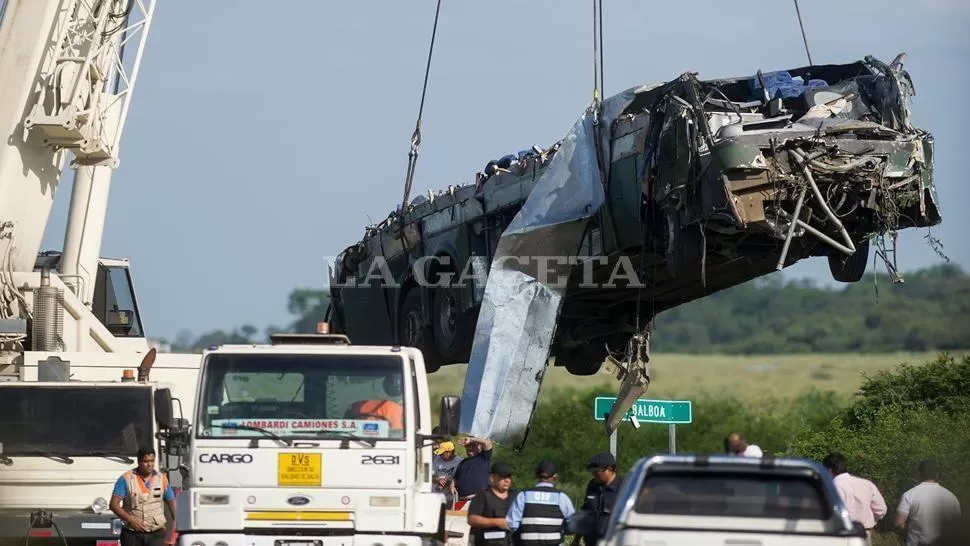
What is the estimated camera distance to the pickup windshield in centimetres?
923

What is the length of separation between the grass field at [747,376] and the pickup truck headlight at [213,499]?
25234 millimetres

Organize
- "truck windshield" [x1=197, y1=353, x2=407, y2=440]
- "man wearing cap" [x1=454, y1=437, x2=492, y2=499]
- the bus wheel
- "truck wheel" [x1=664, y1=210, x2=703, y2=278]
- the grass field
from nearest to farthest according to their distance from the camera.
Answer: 1. "truck windshield" [x1=197, y1=353, x2=407, y2=440]
2. "truck wheel" [x1=664, y1=210, x2=703, y2=278]
3. "man wearing cap" [x1=454, y1=437, x2=492, y2=499]
4. the bus wheel
5. the grass field

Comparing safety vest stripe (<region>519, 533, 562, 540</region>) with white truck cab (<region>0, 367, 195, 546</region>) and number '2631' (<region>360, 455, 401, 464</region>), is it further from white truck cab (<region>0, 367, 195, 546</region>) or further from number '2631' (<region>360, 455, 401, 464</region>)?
white truck cab (<region>0, 367, 195, 546</region>)

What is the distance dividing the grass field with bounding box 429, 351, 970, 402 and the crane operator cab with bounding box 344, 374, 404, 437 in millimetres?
25065

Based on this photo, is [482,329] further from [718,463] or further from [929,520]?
[718,463]

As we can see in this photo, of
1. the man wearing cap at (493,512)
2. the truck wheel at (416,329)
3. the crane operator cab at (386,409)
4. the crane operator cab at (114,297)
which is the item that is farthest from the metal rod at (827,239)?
the crane operator cab at (114,297)

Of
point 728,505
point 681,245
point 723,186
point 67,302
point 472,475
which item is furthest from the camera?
point 67,302

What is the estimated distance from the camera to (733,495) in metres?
9.30

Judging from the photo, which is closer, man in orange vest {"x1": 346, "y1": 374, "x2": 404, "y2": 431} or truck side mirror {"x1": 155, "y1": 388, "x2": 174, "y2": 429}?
man in orange vest {"x1": 346, "y1": 374, "x2": 404, "y2": 431}

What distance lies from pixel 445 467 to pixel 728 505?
7.87 metres

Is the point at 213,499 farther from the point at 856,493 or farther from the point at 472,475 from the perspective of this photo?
the point at 856,493

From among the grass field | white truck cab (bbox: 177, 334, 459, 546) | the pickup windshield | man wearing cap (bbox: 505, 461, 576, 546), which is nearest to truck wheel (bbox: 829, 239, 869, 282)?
man wearing cap (bbox: 505, 461, 576, 546)

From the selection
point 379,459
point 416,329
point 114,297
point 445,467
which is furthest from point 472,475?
point 416,329

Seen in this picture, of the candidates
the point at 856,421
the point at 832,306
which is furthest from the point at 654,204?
the point at 832,306
